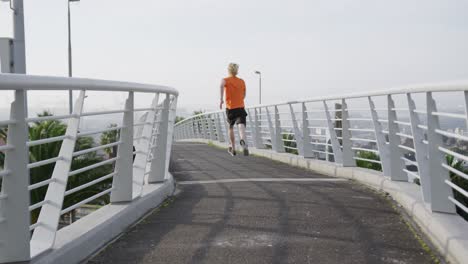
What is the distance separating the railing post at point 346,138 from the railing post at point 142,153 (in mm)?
3518

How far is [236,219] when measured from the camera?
19.3ft

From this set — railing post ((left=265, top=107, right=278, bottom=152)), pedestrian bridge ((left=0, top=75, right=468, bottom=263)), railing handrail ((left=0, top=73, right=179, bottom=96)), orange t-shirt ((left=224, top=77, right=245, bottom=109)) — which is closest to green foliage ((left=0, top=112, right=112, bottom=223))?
railing post ((left=265, top=107, right=278, bottom=152))

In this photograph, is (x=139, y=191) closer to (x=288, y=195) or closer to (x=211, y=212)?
(x=211, y=212)

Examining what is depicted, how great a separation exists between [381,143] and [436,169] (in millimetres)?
2686

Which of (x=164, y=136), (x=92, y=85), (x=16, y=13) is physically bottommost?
(x=164, y=136)

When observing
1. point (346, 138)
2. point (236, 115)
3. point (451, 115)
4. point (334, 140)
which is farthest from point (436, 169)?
point (236, 115)

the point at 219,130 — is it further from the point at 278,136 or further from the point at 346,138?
the point at 346,138

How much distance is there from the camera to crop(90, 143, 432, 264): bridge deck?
4.55 metres

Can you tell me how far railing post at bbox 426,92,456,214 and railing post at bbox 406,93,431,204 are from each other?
0.22 m

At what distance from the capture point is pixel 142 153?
22.8 ft

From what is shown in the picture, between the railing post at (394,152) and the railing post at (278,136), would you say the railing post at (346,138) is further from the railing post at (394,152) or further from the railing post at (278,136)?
the railing post at (278,136)

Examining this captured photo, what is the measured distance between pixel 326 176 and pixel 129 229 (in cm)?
484

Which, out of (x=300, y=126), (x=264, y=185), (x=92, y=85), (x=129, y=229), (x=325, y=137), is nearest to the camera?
(x=92, y=85)

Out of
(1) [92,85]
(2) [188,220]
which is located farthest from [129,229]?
(1) [92,85]
